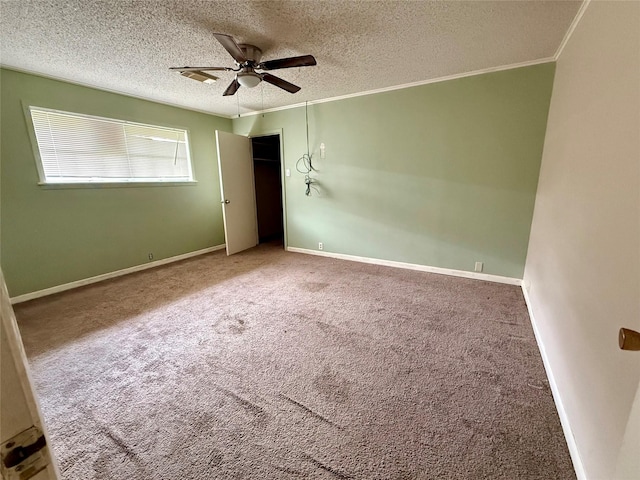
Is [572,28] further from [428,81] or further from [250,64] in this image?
[250,64]

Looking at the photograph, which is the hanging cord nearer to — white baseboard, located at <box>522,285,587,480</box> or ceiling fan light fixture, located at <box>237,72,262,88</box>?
ceiling fan light fixture, located at <box>237,72,262,88</box>

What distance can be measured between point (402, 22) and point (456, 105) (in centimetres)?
148

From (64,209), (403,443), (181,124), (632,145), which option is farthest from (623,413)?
(181,124)

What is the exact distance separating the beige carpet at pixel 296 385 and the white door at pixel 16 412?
43.8 inches

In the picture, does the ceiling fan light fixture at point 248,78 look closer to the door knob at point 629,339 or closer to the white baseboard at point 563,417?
the door knob at point 629,339

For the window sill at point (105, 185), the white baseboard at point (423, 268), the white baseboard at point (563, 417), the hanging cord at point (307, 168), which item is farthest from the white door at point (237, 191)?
the white baseboard at point (563, 417)

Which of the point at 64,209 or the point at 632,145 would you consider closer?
the point at 632,145

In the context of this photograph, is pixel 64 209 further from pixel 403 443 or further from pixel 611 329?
pixel 611 329

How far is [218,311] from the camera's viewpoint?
8.94 feet

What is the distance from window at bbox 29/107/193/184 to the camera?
120 inches

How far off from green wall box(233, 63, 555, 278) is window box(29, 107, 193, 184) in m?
1.75

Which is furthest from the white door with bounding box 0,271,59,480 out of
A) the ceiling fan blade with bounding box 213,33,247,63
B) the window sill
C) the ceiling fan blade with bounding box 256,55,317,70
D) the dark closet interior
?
the dark closet interior

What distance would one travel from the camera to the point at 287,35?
7.29 ft

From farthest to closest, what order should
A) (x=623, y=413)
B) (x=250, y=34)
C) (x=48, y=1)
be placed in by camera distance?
(x=250, y=34), (x=48, y=1), (x=623, y=413)
